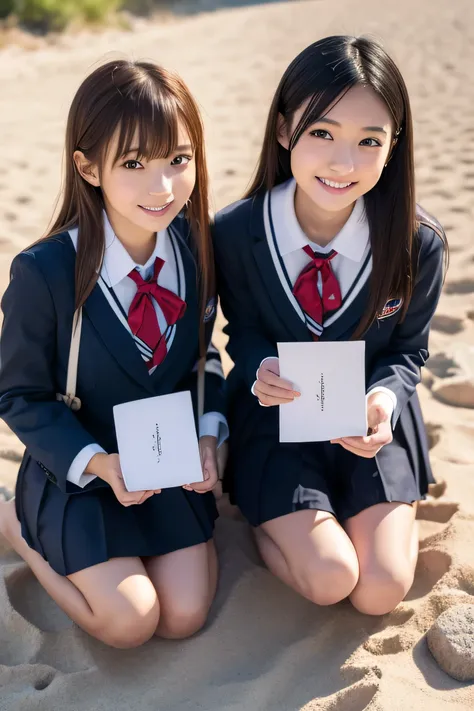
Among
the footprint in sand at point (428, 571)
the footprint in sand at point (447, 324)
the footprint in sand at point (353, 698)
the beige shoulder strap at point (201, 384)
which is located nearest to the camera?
the footprint in sand at point (353, 698)

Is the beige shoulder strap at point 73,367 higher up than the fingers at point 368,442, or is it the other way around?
the beige shoulder strap at point 73,367

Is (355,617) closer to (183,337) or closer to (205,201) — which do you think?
(183,337)

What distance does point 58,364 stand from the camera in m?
2.11

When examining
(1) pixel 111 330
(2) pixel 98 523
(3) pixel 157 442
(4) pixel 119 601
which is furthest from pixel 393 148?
(4) pixel 119 601

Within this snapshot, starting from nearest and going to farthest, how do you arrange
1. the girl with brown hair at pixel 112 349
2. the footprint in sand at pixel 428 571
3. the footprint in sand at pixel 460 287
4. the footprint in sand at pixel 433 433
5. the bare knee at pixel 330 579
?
1. the girl with brown hair at pixel 112 349
2. the bare knee at pixel 330 579
3. the footprint in sand at pixel 428 571
4. the footprint in sand at pixel 433 433
5. the footprint in sand at pixel 460 287

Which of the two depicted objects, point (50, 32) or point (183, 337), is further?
point (50, 32)

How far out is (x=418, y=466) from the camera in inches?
92.0

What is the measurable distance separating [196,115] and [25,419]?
2.79ft

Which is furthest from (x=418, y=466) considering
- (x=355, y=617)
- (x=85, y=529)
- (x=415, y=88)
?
(x=415, y=88)

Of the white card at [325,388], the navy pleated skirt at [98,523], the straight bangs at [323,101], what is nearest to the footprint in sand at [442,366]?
the white card at [325,388]

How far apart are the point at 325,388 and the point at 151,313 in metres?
0.47

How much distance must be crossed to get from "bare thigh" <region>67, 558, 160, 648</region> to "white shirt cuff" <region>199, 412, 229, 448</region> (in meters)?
0.40

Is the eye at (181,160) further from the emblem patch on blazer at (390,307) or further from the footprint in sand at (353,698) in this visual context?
the footprint in sand at (353,698)

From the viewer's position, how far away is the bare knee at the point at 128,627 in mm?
1979
